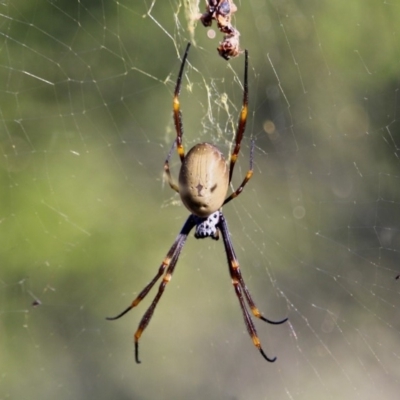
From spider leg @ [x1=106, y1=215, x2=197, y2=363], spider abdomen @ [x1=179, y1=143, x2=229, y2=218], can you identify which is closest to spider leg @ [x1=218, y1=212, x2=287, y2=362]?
spider leg @ [x1=106, y1=215, x2=197, y2=363]

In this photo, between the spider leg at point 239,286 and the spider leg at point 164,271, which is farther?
the spider leg at point 164,271

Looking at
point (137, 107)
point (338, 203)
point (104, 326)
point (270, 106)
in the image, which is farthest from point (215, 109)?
point (104, 326)

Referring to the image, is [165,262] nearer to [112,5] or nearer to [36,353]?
[36,353]

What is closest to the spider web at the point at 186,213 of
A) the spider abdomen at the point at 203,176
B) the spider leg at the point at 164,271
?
the spider leg at the point at 164,271

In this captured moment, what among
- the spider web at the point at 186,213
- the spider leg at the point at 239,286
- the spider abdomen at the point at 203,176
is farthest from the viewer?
the spider web at the point at 186,213

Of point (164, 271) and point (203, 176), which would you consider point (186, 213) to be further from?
point (203, 176)

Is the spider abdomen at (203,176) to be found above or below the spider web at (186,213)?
above

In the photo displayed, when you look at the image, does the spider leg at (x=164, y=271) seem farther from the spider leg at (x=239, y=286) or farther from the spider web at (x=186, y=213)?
the spider web at (x=186, y=213)
